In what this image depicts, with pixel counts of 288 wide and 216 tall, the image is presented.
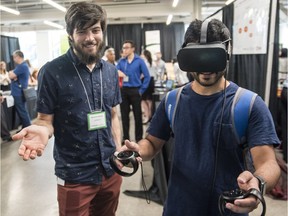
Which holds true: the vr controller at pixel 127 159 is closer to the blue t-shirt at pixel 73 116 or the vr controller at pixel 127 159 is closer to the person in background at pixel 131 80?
the blue t-shirt at pixel 73 116

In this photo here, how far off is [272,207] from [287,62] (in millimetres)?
2260

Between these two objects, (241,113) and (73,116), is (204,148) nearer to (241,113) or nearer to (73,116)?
(241,113)

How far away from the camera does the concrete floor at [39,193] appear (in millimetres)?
2473

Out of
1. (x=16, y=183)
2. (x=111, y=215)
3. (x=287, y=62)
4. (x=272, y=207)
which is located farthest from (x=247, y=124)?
(x=287, y=62)

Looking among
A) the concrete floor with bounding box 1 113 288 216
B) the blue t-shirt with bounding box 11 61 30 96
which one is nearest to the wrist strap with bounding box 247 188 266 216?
the concrete floor with bounding box 1 113 288 216

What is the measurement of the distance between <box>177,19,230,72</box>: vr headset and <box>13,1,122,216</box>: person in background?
643 mm

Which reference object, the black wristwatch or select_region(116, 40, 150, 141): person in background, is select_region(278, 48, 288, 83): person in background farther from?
the black wristwatch

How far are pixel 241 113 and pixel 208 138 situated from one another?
12 centimetres

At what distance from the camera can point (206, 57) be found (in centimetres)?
77

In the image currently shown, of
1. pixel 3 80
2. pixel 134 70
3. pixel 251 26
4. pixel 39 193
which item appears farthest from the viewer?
pixel 3 80

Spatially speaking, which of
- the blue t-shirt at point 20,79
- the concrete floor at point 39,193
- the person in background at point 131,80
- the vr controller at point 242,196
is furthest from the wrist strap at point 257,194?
the blue t-shirt at point 20,79

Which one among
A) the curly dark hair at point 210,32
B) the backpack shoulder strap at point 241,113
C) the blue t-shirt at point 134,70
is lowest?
the blue t-shirt at point 134,70

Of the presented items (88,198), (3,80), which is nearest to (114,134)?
(88,198)

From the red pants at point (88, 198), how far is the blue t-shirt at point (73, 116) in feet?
0.13
